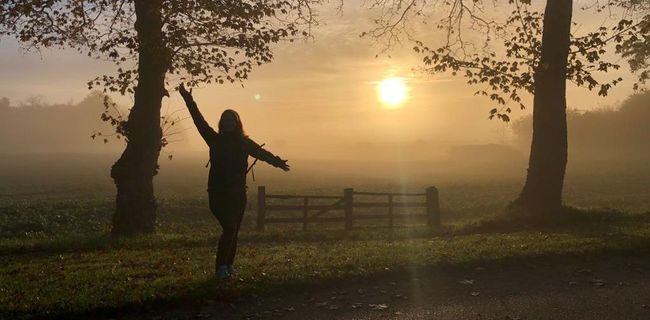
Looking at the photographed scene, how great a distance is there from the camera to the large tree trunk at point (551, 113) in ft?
52.2

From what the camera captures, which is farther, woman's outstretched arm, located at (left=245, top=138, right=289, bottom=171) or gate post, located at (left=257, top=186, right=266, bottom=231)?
gate post, located at (left=257, top=186, right=266, bottom=231)

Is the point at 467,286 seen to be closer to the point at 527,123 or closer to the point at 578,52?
the point at 578,52

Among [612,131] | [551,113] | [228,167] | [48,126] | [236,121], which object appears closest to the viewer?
[228,167]

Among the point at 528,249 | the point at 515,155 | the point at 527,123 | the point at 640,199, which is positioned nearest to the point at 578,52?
the point at 528,249

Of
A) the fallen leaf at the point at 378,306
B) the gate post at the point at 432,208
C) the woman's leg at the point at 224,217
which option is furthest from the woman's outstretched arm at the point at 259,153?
the gate post at the point at 432,208

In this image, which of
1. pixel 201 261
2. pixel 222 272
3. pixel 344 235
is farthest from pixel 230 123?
pixel 344 235

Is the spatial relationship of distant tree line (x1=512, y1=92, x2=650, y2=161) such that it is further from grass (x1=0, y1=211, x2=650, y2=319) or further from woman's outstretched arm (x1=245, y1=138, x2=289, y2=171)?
woman's outstretched arm (x1=245, y1=138, x2=289, y2=171)

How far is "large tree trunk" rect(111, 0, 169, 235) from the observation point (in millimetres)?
14945

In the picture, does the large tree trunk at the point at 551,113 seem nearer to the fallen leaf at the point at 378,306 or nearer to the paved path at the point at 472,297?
the paved path at the point at 472,297

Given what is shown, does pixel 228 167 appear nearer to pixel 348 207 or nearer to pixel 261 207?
pixel 261 207

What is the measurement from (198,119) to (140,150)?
23.8ft

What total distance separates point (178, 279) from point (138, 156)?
24.5 feet

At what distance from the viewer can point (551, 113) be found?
16.0 m

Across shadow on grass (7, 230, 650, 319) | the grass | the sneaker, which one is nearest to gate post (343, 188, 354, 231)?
the grass
